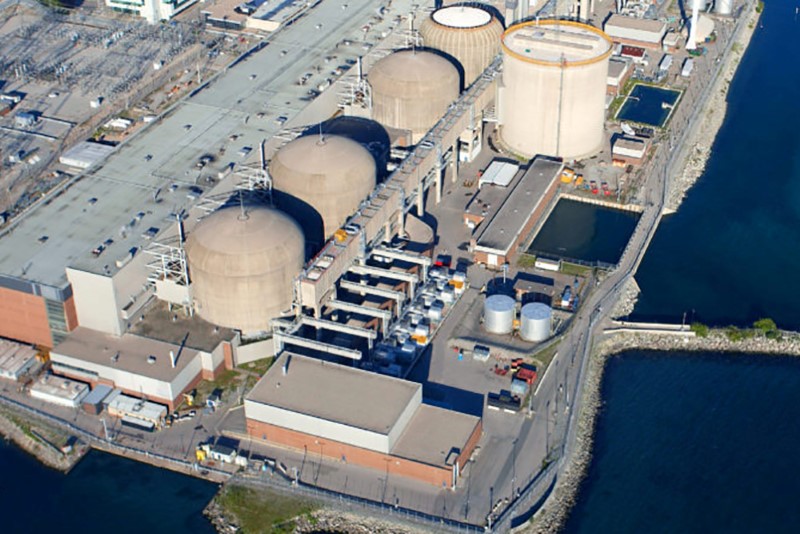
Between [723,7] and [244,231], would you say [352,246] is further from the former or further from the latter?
[723,7]

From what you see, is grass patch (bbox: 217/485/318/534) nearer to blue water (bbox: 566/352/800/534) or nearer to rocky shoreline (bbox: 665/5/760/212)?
blue water (bbox: 566/352/800/534)

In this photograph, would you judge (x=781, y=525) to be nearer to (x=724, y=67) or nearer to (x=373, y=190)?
(x=373, y=190)

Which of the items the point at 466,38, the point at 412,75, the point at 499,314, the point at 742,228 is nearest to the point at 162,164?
the point at 412,75

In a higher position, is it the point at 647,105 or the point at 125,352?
the point at 647,105

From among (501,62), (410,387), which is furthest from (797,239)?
(410,387)

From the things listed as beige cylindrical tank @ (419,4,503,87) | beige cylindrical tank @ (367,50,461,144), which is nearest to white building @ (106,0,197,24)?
beige cylindrical tank @ (419,4,503,87)

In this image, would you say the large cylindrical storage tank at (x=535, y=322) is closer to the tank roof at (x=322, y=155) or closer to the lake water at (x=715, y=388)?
the lake water at (x=715, y=388)
